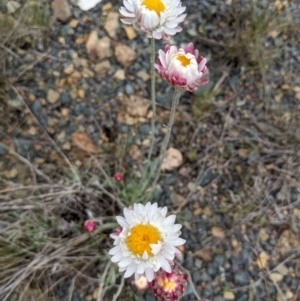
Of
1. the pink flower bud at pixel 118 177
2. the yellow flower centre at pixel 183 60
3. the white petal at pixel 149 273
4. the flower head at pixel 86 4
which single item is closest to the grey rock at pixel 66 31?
the flower head at pixel 86 4

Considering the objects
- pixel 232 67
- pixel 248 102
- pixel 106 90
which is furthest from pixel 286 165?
pixel 106 90

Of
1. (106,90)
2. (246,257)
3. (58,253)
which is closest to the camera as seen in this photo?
(58,253)

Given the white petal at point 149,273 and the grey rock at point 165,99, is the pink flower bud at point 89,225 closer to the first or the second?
the white petal at point 149,273

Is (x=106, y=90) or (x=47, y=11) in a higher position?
(x=47, y=11)

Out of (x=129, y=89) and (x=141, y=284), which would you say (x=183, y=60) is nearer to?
(x=129, y=89)

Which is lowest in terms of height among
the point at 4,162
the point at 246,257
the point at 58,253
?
the point at 246,257

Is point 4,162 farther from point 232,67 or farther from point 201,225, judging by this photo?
point 232,67

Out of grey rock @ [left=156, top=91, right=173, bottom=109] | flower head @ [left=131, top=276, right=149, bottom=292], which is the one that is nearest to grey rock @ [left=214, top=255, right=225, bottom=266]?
flower head @ [left=131, top=276, right=149, bottom=292]
